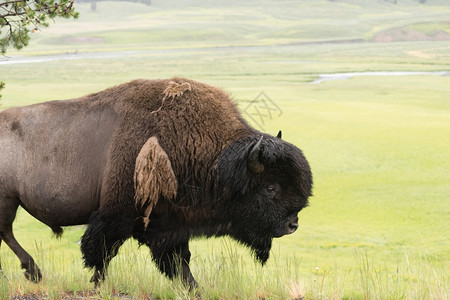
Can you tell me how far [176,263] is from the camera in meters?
5.75

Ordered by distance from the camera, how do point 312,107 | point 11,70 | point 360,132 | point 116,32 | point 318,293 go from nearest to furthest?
point 318,293 < point 360,132 < point 312,107 < point 11,70 < point 116,32

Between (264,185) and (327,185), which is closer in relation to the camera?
(264,185)

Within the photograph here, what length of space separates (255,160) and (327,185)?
8414mm

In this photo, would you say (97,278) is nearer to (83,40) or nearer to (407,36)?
(407,36)

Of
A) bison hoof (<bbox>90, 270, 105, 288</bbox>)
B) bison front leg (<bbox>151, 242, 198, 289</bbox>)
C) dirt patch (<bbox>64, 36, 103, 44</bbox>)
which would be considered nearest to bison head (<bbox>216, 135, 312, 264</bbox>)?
bison front leg (<bbox>151, 242, 198, 289</bbox>)

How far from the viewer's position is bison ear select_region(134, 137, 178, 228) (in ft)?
17.4

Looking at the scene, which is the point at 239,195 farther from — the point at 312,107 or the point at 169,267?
the point at 312,107

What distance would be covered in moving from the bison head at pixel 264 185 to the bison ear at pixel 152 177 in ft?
1.42

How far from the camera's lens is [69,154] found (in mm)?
5785

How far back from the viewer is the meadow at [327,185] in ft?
19.1

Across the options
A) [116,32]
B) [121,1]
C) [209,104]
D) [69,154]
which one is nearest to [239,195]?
[209,104]

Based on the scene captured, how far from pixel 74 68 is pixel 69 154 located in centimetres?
4350

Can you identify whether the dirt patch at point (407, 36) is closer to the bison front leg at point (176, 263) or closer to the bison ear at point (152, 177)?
the bison front leg at point (176, 263)

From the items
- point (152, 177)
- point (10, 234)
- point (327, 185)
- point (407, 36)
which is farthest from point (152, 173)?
point (407, 36)
